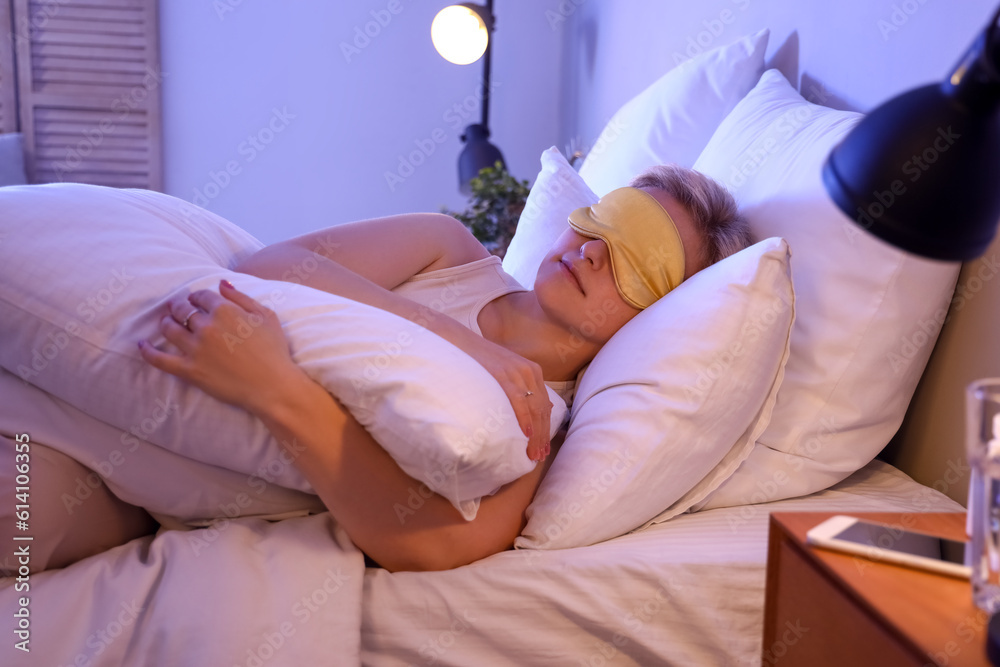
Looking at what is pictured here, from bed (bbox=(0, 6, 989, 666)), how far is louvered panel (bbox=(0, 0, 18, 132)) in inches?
104

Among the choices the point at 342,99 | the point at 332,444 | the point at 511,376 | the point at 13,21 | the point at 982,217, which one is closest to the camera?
the point at 982,217

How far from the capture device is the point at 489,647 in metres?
0.86

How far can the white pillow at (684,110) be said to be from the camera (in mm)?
1633

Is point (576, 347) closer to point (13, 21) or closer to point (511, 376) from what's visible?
point (511, 376)

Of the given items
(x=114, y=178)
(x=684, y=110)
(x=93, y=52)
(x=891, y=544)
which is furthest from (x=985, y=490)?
(x=93, y=52)

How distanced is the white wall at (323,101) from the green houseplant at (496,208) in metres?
0.96

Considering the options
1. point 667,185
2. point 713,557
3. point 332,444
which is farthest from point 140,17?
point 713,557

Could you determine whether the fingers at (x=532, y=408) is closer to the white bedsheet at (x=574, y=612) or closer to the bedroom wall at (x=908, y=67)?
the white bedsheet at (x=574, y=612)

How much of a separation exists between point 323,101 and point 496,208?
4.16 ft

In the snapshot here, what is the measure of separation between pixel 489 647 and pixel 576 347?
20.3 inches

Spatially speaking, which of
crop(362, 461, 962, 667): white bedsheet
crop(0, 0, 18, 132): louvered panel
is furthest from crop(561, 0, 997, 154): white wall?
crop(0, 0, 18, 132): louvered panel

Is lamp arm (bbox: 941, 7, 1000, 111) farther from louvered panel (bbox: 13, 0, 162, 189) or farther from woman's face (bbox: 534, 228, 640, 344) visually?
louvered panel (bbox: 13, 0, 162, 189)

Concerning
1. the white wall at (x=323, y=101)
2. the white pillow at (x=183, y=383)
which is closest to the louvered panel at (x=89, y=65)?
the white wall at (x=323, y=101)

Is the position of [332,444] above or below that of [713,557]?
above
